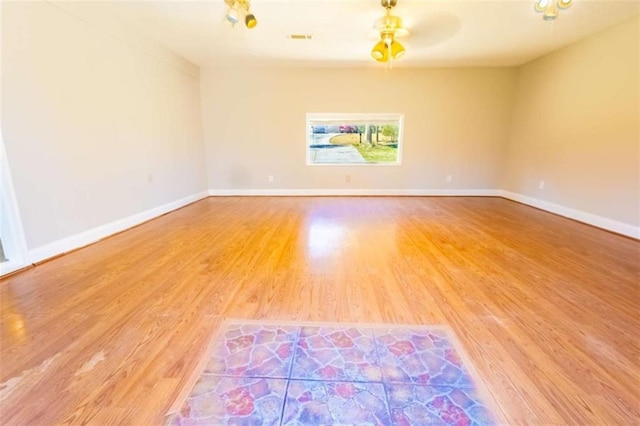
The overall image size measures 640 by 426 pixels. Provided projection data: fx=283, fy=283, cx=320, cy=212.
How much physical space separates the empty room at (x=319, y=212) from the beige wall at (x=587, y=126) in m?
0.03

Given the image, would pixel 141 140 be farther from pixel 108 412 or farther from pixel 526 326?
pixel 526 326

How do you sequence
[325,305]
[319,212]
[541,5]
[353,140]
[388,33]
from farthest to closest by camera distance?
[353,140] < [319,212] < [388,33] < [541,5] < [325,305]

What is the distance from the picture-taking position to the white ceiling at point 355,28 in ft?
9.42

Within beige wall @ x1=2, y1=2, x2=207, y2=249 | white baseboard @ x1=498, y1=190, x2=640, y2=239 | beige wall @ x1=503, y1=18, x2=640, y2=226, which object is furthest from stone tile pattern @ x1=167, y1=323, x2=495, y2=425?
beige wall @ x1=503, y1=18, x2=640, y2=226

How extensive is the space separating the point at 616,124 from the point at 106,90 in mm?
5821

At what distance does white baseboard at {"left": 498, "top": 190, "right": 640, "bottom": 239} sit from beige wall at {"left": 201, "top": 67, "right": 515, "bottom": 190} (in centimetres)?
89

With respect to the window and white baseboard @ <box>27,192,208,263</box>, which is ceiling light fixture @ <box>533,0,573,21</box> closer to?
the window

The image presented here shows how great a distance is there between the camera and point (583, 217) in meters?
3.72

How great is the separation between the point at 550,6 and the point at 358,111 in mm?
3002

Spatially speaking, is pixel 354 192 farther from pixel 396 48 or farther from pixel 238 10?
pixel 238 10

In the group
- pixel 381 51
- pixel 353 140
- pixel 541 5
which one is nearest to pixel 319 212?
pixel 353 140

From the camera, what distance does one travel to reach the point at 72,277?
2.14 meters

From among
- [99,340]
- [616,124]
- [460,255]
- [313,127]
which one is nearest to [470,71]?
[616,124]

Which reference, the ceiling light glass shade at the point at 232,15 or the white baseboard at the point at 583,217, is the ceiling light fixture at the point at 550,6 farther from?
the ceiling light glass shade at the point at 232,15
